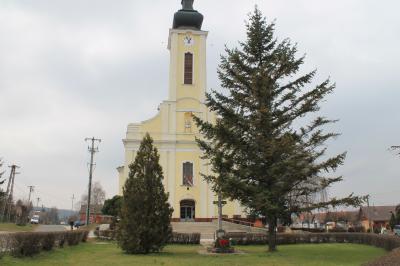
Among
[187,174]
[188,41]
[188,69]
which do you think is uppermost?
[188,41]

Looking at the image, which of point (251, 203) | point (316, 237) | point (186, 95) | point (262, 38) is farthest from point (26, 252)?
point (186, 95)

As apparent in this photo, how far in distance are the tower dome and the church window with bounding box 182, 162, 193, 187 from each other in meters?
15.1

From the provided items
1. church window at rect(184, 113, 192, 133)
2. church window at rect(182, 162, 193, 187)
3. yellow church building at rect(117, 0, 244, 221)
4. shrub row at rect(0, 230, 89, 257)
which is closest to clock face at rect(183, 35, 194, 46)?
yellow church building at rect(117, 0, 244, 221)

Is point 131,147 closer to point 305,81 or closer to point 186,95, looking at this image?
point 186,95

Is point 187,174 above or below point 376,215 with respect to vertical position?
above

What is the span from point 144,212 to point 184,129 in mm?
29193

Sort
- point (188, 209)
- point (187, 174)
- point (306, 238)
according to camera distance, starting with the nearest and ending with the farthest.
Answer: point (306, 238), point (188, 209), point (187, 174)

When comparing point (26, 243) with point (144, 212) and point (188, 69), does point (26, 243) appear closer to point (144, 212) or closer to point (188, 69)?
point (144, 212)

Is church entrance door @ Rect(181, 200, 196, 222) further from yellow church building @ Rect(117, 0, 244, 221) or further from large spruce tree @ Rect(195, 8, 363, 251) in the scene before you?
large spruce tree @ Rect(195, 8, 363, 251)

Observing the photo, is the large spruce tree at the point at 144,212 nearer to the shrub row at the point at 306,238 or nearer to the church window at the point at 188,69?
the shrub row at the point at 306,238

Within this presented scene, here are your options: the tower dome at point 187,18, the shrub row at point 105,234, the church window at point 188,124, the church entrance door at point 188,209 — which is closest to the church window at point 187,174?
the church entrance door at point 188,209

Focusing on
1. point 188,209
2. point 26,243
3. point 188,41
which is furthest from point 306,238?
point 188,41

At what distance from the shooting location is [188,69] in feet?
163

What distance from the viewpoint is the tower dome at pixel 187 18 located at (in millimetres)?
49906
